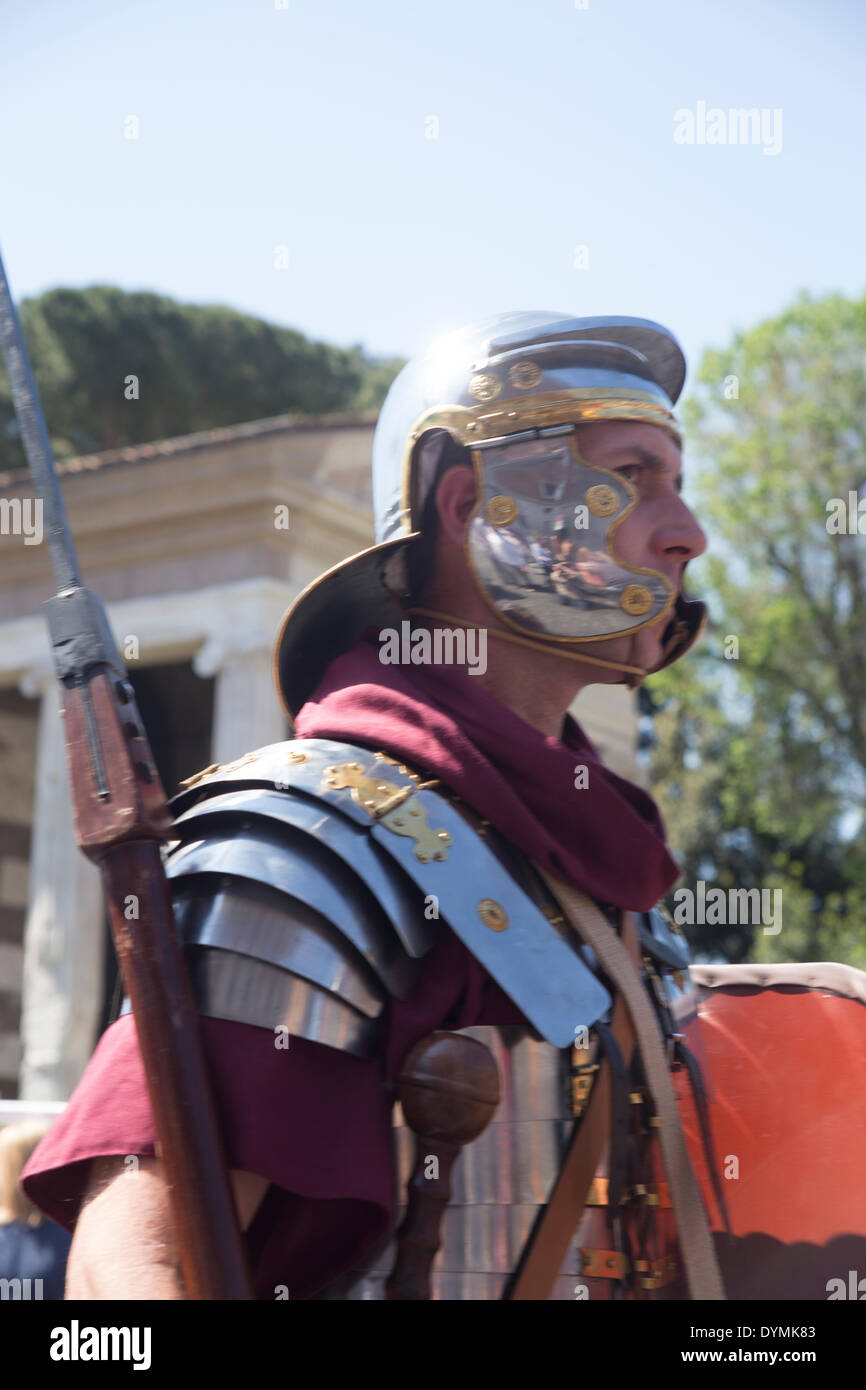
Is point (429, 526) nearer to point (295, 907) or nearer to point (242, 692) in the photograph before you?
point (295, 907)

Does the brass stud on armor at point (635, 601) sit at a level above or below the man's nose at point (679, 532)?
below

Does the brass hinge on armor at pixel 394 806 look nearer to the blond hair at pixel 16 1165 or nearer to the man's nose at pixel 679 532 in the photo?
the man's nose at pixel 679 532

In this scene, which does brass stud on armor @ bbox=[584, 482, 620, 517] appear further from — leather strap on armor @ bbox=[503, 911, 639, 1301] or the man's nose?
leather strap on armor @ bbox=[503, 911, 639, 1301]

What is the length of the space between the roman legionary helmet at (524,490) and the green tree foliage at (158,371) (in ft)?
86.8

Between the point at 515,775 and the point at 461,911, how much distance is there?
1.00 ft

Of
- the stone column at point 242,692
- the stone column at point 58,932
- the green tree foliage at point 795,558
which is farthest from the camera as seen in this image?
the green tree foliage at point 795,558

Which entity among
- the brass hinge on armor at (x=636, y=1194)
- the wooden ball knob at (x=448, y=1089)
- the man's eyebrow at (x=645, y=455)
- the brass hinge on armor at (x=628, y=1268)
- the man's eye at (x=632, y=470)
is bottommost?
the brass hinge on armor at (x=628, y=1268)

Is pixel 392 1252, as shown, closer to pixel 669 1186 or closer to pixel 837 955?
pixel 669 1186

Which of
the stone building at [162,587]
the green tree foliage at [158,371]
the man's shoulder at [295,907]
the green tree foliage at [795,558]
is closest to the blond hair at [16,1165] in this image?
the man's shoulder at [295,907]

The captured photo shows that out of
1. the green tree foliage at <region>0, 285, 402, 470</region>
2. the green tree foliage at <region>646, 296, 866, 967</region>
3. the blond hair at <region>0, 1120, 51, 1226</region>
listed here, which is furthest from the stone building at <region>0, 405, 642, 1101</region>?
the green tree foliage at <region>0, 285, 402, 470</region>

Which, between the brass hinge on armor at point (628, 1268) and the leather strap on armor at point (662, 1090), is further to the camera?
the leather strap on armor at point (662, 1090)

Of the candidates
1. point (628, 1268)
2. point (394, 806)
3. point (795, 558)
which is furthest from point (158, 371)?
point (628, 1268)

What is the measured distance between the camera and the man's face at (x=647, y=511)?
98.7 inches
